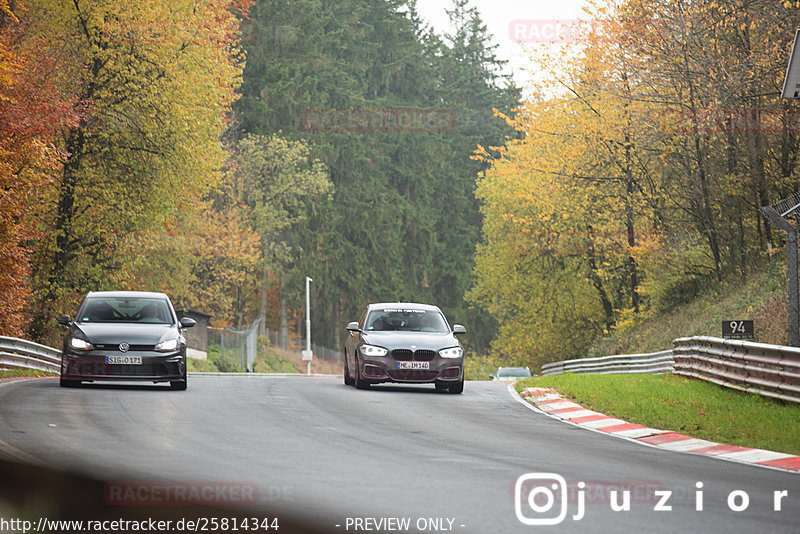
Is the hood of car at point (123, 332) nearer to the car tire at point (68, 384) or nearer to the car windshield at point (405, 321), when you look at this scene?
the car tire at point (68, 384)

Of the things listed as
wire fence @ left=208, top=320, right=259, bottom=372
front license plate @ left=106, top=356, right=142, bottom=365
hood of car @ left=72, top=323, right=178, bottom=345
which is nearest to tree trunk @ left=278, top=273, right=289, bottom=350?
wire fence @ left=208, top=320, right=259, bottom=372

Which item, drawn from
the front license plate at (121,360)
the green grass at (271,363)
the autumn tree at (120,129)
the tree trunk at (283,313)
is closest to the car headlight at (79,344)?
Answer: the front license plate at (121,360)

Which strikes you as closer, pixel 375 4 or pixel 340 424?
pixel 340 424

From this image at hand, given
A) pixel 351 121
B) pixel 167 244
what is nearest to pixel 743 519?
pixel 167 244

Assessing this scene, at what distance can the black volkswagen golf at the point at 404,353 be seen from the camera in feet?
65.7

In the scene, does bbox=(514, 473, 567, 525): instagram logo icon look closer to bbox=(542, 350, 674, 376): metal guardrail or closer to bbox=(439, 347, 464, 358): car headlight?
bbox=(439, 347, 464, 358): car headlight

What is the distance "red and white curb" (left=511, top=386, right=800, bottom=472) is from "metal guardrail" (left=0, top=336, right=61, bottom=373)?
41.7ft

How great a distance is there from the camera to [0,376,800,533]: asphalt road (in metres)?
7.82

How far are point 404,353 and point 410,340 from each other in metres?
0.39

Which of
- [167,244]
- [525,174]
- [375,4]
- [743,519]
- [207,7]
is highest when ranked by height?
[375,4]

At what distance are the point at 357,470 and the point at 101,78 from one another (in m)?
26.7

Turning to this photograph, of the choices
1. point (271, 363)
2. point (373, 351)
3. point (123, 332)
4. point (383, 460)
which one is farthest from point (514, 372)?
point (383, 460)

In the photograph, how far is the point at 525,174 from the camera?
163 ft

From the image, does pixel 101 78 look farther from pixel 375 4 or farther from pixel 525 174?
pixel 375 4
